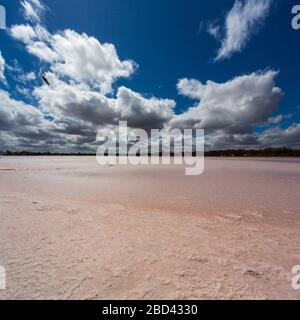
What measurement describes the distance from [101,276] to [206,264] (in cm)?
187

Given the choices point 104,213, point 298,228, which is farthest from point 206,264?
point 104,213

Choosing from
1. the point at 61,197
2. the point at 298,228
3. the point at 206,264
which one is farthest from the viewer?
the point at 61,197

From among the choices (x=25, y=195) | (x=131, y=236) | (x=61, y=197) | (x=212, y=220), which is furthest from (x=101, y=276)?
(x=25, y=195)

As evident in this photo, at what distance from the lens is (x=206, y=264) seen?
3.64 metres

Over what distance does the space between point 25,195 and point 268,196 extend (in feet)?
37.3

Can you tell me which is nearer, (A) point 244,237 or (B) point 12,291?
(B) point 12,291

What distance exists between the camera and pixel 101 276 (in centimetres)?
324
